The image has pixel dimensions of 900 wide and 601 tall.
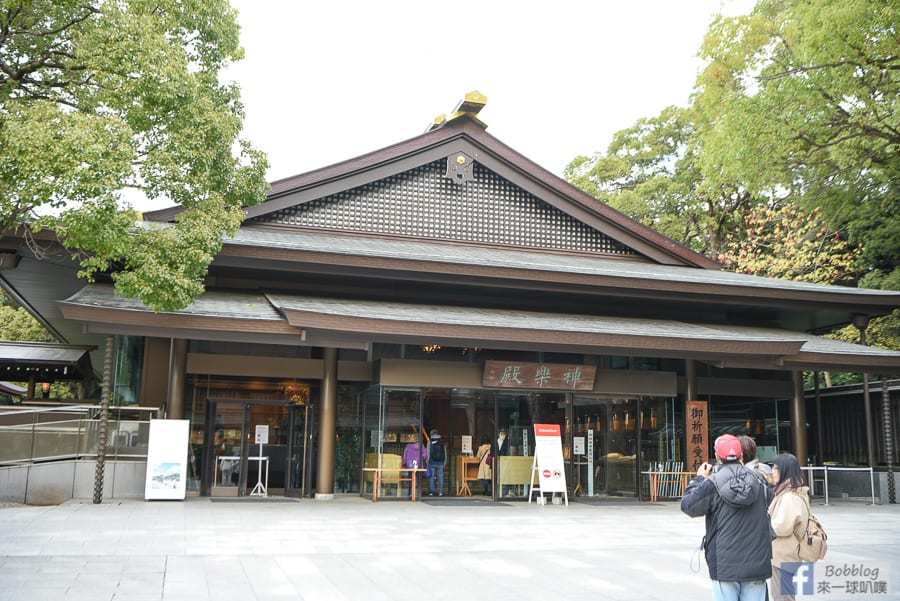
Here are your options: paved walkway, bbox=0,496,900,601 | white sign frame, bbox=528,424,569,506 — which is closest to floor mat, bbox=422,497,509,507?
white sign frame, bbox=528,424,569,506

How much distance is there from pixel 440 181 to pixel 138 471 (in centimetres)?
944

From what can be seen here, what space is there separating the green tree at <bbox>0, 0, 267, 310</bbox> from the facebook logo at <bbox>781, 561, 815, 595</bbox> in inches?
377

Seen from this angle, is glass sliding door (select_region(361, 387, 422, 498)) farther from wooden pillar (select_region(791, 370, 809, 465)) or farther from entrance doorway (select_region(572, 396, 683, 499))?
wooden pillar (select_region(791, 370, 809, 465))

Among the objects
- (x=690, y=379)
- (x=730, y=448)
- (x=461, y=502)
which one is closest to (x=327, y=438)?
(x=461, y=502)

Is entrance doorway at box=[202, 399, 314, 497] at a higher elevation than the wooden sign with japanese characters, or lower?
lower

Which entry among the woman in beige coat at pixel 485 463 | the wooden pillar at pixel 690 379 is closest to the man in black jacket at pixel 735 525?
the woman in beige coat at pixel 485 463

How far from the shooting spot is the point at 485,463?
1719 centimetres

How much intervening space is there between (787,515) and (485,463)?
38.3 ft

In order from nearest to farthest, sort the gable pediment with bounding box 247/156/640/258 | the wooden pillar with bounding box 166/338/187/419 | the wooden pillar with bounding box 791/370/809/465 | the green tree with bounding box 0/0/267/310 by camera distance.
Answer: the green tree with bounding box 0/0/267/310, the wooden pillar with bounding box 166/338/187/419, the wooden pillar with bounding box 791/370/809/465, the gable pediment with bounding box 247/156/640/258

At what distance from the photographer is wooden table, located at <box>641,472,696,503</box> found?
1764 cm

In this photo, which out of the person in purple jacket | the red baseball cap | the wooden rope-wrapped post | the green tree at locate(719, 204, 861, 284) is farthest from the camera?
the green tree at locate(719, 204, 861, 284)

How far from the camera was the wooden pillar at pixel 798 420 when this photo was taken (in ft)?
60.7

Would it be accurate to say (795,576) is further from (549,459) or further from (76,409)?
(76,409)

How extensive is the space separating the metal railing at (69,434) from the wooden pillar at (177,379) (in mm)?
347
